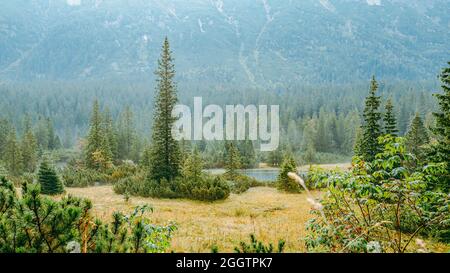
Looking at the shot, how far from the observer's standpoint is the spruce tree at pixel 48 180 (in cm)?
3112

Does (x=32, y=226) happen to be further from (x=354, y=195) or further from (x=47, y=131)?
(x=47, y=131)

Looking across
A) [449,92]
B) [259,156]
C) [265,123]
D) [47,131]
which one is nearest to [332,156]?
[259,156]

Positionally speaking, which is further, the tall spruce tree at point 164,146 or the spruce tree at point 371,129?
the tall spruce tree at point 164,146

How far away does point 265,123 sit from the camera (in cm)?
16425

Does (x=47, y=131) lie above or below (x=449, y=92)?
below

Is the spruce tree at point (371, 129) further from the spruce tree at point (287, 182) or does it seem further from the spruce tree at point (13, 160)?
the spruce tree at point (13, 160)

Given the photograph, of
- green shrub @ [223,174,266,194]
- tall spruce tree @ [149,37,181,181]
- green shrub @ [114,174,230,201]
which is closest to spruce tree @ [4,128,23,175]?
green shrub @ [223,174,266,194]

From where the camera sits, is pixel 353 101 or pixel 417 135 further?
pixel 353 101

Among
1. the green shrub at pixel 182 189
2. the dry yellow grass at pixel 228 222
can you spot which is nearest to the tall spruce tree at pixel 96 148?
the green shrub at pixel 182 189

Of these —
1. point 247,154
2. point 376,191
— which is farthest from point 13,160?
point 376,191

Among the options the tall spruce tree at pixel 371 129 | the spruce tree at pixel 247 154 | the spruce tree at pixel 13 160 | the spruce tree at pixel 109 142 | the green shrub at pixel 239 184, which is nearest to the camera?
the tall spruce tree at pixel 371 129
